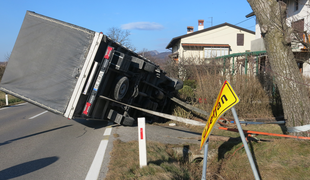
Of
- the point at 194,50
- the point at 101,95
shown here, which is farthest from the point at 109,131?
the point at 194,50

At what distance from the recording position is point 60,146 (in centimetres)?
627

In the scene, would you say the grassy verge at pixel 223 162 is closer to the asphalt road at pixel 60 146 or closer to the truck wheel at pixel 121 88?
the asphalt road at pixel 60 146

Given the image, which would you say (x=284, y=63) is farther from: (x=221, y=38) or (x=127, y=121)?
(x=221, y=38)

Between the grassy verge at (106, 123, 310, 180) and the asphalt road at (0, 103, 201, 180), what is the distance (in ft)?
1.30

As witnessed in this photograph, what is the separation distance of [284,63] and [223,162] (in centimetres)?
269

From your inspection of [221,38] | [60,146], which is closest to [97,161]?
[60,146]

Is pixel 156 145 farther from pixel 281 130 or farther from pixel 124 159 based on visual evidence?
pixel 281 130

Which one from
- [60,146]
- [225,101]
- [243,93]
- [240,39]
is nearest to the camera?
[225,101]

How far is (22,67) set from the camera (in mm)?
6613

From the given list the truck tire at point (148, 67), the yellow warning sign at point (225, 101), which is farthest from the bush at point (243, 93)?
the yellow warning sign at point (225, 101)

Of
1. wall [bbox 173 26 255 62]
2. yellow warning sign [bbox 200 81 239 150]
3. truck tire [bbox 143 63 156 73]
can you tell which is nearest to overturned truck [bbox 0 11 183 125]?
truck tire [bbox 143 63 156 73]

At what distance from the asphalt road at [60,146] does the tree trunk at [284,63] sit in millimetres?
2454

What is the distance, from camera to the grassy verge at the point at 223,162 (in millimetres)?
4363

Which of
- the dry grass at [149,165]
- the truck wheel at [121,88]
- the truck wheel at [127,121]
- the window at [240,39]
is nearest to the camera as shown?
the dry grass at [149,165]
